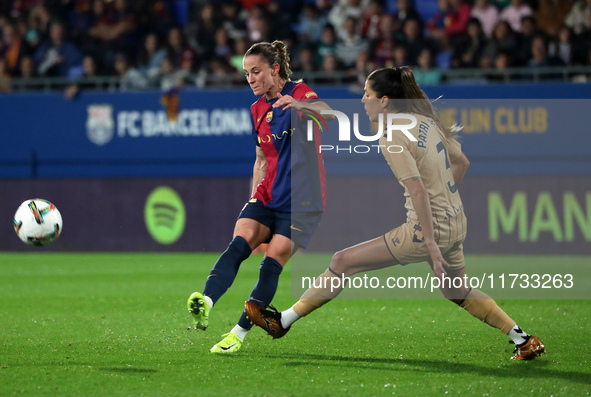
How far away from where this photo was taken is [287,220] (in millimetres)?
6070

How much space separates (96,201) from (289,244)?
37.9ft

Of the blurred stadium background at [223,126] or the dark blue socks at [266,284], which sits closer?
the dark blue socks at [266,284]

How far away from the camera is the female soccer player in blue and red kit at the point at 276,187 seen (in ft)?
19.7

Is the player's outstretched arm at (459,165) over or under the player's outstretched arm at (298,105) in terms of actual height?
under

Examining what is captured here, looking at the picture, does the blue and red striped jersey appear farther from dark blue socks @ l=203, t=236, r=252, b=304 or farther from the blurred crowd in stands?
the blurred crowd in stands

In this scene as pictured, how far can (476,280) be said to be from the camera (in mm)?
10023

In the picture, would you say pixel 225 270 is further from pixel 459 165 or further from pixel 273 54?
pixel 459 165

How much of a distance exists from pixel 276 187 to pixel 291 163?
0.66 feet

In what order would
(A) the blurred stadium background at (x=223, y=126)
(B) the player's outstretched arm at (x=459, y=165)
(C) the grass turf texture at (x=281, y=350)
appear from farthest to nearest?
(A) the blurred stadium background at (x=223, y=126) → (B) the player's outstretched arm at (x=459, y=165) → (C) the grass turf texture at (x=281, y=350)

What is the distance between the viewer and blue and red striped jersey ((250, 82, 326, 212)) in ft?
19.9

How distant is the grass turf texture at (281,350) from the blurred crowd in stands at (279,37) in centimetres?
720

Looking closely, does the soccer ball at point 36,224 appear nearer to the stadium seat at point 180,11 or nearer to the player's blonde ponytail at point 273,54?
the player's blonde ponytail at point 273,54

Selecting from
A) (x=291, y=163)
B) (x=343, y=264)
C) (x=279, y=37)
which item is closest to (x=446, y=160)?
(x=343, y=264)

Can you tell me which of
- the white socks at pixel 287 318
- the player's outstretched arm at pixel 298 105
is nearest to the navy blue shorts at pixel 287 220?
the white socks at pixel 287 318
